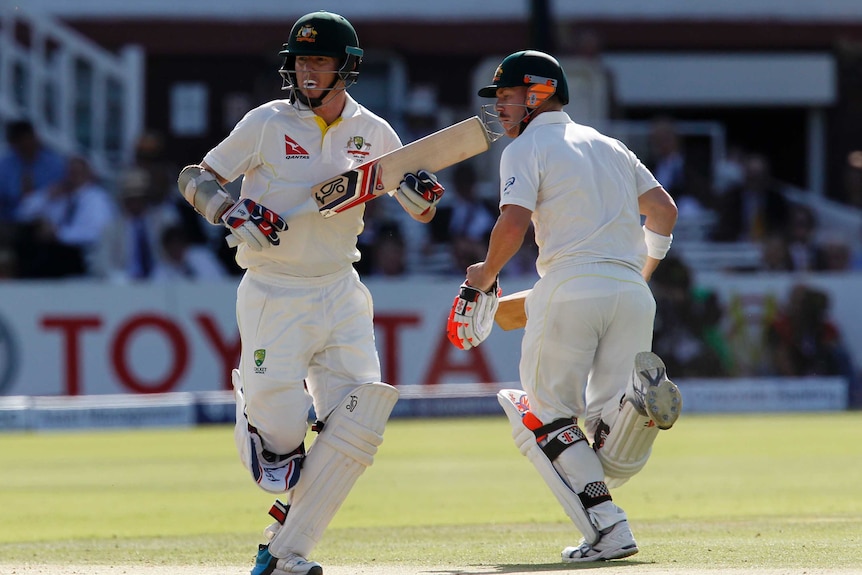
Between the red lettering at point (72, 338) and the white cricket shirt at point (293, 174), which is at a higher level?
the white cricket shirt at point (293, 174)

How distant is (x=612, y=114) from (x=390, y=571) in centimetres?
1141

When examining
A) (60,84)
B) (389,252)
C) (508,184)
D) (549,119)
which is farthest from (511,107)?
(60,84)

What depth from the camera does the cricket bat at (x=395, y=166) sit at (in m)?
4.97

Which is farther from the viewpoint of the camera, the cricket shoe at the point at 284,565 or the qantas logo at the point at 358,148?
the qantas logo at the point at 358,148

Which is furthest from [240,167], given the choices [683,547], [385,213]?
[385,213]

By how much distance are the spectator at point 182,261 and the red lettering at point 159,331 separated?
0.50 m

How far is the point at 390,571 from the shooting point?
485 centimetres

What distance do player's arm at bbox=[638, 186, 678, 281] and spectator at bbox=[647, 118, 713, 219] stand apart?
26.3 ft

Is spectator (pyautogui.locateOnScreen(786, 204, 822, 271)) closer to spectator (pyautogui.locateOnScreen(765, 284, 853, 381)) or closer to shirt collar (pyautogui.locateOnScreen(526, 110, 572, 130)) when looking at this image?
spectator (pyautogui.locateOnScreen(765, 284, 853, 381))

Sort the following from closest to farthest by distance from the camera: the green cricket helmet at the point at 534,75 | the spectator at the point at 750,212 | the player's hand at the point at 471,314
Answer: the player's hand at the point at 471,314 → the green cricket helmet at the point at 534,75 → the spectator at the point at 750,212

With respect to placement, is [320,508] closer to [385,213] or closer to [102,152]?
[385,213]

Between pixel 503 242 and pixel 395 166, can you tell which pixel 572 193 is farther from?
pixel 395 166

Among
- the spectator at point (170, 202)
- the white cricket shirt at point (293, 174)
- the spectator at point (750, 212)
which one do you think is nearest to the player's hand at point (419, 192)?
the white cricket shirt at point (293, 174)

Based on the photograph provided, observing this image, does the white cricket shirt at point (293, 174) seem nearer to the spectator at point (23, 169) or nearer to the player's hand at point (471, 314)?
the player's hand at point (471, 314)
